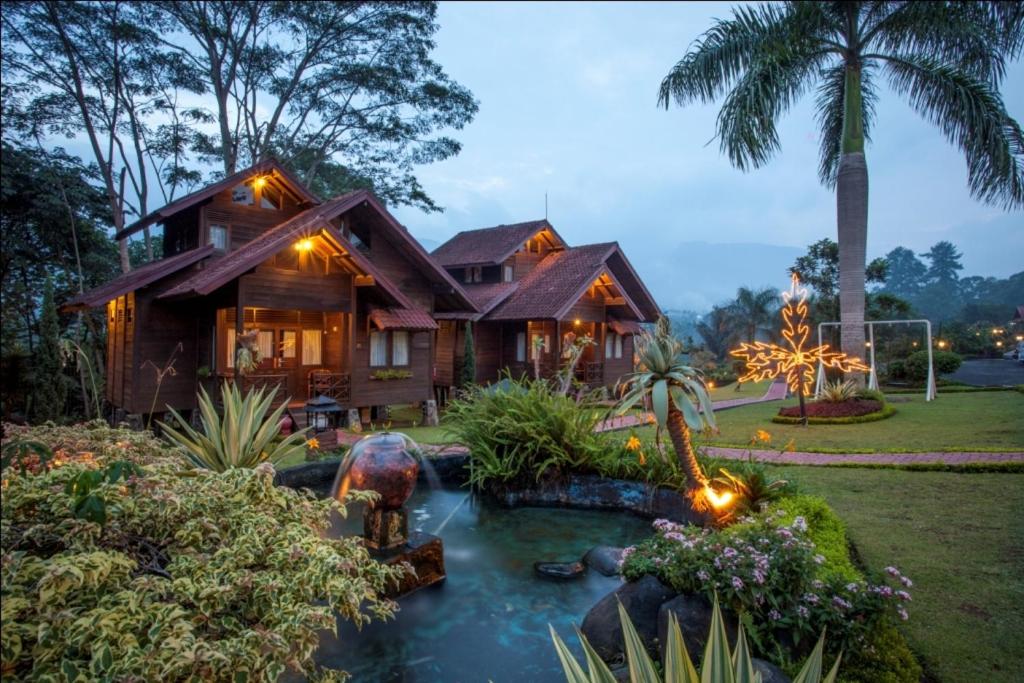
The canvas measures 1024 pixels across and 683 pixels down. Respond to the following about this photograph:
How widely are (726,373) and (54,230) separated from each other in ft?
103

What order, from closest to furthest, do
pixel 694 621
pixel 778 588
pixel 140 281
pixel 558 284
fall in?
pixel 778 588 < pixel 694 621 < pixel 140 281 < pixel 558 284

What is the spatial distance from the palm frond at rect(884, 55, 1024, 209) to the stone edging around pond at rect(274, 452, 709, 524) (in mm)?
13440

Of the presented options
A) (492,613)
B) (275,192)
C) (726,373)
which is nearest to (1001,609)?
(492,613)

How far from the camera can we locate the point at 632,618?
4.53 meters

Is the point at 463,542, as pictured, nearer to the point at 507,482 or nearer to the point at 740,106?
the point at 507,482

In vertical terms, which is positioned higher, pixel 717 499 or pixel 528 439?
pixel 528 439

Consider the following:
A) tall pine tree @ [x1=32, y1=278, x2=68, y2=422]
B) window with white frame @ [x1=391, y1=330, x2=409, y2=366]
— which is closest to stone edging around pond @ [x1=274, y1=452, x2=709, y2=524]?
window with white frame @ [x1=391, y1=330, x2=409, y2=366]

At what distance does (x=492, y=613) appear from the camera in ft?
18.7

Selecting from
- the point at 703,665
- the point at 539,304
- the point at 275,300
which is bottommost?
the point at 703,665

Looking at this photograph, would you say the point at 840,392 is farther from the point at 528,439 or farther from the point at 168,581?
the point at 168,581

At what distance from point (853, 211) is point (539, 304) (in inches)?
418

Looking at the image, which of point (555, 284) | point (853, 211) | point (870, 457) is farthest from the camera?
point (555, 284)

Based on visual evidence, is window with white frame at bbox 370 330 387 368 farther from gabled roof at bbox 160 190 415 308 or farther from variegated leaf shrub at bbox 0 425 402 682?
variegated leaf shrub at bbox 0 425 402 682

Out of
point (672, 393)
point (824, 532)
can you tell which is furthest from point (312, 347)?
point (824, 532)
